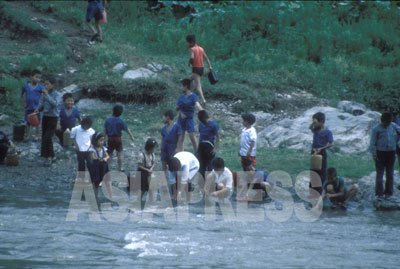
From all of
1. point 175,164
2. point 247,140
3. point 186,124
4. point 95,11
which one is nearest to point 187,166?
point 175,164

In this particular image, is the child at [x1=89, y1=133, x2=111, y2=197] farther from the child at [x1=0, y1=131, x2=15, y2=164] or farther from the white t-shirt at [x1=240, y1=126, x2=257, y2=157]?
the child at [x1=0, y1=131, x2=15, y2=164]

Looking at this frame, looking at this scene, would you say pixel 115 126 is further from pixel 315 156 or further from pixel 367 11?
pixel 367 11

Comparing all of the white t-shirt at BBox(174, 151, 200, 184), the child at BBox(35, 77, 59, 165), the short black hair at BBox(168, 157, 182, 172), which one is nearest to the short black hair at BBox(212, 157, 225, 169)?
the white t-shirt at BBox(174, 151, 200, 184)

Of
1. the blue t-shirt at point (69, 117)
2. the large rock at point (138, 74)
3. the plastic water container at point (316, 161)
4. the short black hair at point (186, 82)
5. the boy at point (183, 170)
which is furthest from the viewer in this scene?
the large rock at point (138, 74)

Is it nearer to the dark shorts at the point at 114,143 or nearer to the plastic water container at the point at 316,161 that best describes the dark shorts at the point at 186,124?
the dark shorts at the point at 114,143

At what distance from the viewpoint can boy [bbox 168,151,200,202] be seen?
15.9 meters

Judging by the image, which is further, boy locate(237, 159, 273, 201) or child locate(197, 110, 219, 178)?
child locate(197, 110, 219, 178)

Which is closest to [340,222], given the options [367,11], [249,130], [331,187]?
[331,187]

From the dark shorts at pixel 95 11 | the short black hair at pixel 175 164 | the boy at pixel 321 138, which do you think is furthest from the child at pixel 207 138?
the dark shorts at pixel 95 11

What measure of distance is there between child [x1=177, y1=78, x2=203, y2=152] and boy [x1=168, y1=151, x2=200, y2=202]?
1769 millimetres

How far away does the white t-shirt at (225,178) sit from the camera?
16.2 meters

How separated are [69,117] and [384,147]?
Answer: 6.24 m

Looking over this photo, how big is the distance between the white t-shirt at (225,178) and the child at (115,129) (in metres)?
1.99

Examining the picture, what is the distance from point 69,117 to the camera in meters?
18.3
